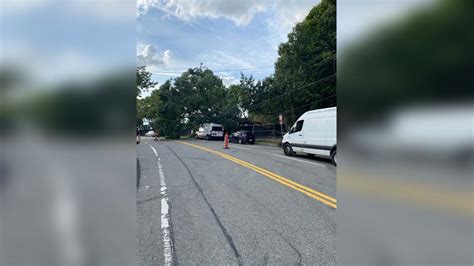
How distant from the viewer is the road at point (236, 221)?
107 inches

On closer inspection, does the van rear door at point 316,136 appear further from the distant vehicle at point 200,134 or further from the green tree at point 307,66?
the distant vehicle at point 200,134

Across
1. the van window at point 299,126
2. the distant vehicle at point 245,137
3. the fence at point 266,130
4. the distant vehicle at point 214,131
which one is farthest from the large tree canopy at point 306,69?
the distant vehicle at point 214,131

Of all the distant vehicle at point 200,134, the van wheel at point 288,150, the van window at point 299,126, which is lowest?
the van wheel at point 288,150

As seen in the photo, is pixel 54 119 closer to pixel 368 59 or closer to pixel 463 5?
pixel 368 59

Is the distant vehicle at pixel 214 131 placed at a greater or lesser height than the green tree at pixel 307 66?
lesser

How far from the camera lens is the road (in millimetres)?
2723

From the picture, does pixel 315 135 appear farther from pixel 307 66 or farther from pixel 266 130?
pixel 266 130

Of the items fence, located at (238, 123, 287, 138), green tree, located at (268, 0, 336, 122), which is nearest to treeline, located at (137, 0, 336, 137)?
green tree, located at (268, 0, 336, 122)

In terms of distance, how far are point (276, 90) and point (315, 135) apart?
12.5 m

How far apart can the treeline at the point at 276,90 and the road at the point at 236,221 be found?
148 cm

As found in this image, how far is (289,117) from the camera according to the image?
2241 centimetres

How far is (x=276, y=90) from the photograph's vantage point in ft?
73.1

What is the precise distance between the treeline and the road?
148cm

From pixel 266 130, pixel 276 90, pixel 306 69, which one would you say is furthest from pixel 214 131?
pixel 306 69
